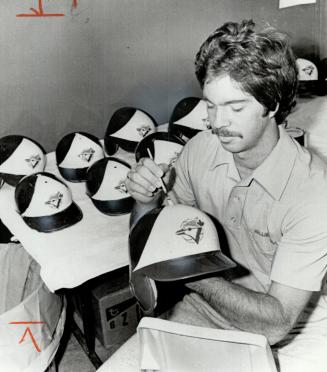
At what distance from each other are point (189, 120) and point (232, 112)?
113cm

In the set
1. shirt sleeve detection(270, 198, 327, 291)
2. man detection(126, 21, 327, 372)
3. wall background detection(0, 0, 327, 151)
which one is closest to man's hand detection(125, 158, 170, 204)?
man detection(126, 21, 327, 372)

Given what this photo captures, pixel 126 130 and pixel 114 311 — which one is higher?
pixel 126 130

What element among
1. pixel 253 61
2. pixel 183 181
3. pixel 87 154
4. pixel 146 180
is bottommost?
pixel 87 154

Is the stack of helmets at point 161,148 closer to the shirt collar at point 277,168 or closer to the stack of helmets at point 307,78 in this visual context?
the shirt collar at point 277,168

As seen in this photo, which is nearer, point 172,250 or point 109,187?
point 172,250

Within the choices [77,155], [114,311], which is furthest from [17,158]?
[114,311]

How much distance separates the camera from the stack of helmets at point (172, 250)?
32.0 inches

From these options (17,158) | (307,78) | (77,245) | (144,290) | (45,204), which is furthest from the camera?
(307,78)

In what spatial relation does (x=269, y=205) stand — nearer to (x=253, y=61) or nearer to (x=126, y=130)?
(x=253, y=61)

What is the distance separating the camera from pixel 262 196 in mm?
1033

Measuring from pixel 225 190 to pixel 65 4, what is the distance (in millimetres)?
1239

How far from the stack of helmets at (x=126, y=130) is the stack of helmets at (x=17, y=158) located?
0.33 meters

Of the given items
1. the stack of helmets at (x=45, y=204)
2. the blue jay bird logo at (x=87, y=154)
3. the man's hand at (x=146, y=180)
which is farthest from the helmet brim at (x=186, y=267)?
the blue jay bird logo at (x=87, y=154)

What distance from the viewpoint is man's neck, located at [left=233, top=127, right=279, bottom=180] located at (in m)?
1.03
